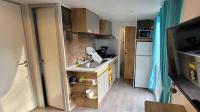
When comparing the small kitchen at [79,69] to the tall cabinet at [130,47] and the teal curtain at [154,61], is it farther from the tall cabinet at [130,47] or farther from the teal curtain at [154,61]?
the tall cabinet at [130,47]

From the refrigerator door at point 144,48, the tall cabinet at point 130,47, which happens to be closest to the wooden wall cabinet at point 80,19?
the refrigerator door at point 144,48

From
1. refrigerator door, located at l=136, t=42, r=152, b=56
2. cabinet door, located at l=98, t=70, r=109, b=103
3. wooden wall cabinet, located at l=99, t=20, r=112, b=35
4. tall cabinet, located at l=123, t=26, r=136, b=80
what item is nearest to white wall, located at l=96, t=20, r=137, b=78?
tall cabinet, located at l=123, t=26, r=136, b=80

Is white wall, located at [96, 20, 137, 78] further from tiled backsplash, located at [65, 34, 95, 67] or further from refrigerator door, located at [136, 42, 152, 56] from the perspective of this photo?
tiled backsplash, located at [65, 34, 95, 67]

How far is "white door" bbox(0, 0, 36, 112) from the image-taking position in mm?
1991

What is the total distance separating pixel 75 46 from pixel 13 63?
1.21m

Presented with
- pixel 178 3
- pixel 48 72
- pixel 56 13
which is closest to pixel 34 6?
pixel 56 13

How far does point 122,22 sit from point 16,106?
12.0 ft

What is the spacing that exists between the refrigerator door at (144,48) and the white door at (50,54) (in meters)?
2.24

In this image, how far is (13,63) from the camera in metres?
2.17

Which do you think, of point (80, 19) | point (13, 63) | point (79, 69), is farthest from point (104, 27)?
point (13, 63)

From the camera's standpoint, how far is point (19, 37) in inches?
90.5

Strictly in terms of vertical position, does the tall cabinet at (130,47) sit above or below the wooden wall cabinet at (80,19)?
below

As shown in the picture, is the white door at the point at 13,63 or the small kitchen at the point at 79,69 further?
the small kitchen at the point at 79,69

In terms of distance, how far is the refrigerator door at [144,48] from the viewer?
3.61 m
